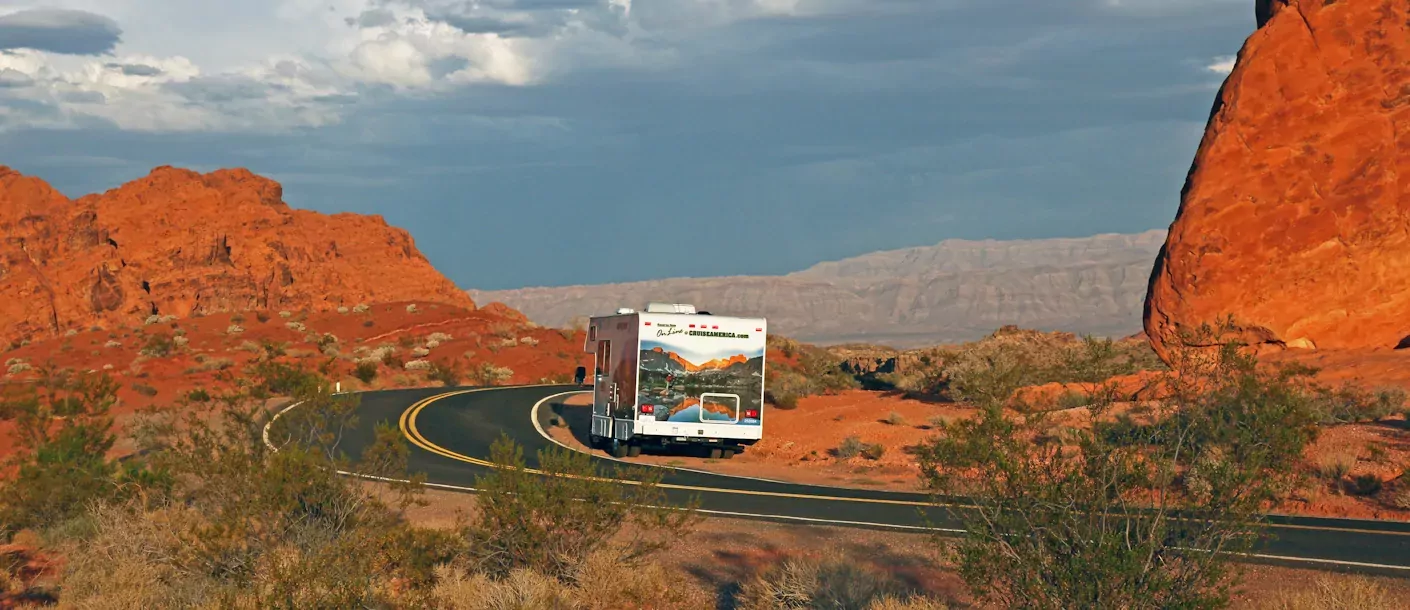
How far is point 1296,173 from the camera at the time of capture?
88.0 feet

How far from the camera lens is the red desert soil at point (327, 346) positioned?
47719 mm

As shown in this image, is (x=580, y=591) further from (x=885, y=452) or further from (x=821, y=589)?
(x=885, y=452)

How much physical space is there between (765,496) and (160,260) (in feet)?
217

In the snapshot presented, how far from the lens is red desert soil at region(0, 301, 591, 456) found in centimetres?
4772

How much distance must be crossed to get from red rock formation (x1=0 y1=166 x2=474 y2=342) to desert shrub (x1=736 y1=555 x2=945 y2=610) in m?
69.2

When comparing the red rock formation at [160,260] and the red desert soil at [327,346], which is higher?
the red rock formation at [160,260]

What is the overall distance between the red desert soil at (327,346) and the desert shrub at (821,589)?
112ft

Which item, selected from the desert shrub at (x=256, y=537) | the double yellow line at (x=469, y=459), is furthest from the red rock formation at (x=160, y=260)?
the desert shrub at (x=256, y=537)

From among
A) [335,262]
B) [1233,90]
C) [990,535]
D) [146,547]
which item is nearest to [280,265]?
[335,262]

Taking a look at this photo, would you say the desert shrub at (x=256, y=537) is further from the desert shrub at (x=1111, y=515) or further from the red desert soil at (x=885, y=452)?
the red desert soil at (x=885, y=452)

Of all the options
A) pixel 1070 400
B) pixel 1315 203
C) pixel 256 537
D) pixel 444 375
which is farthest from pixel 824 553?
pixel 444 375

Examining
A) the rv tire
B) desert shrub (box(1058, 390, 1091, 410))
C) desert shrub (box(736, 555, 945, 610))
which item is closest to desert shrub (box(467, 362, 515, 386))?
the rv tire

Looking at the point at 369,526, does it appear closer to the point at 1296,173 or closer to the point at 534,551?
the point at 534,551

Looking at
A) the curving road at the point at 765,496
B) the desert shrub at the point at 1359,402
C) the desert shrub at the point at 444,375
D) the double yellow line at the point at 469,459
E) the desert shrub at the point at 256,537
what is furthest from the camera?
the desert shrub at the point at 444,375
